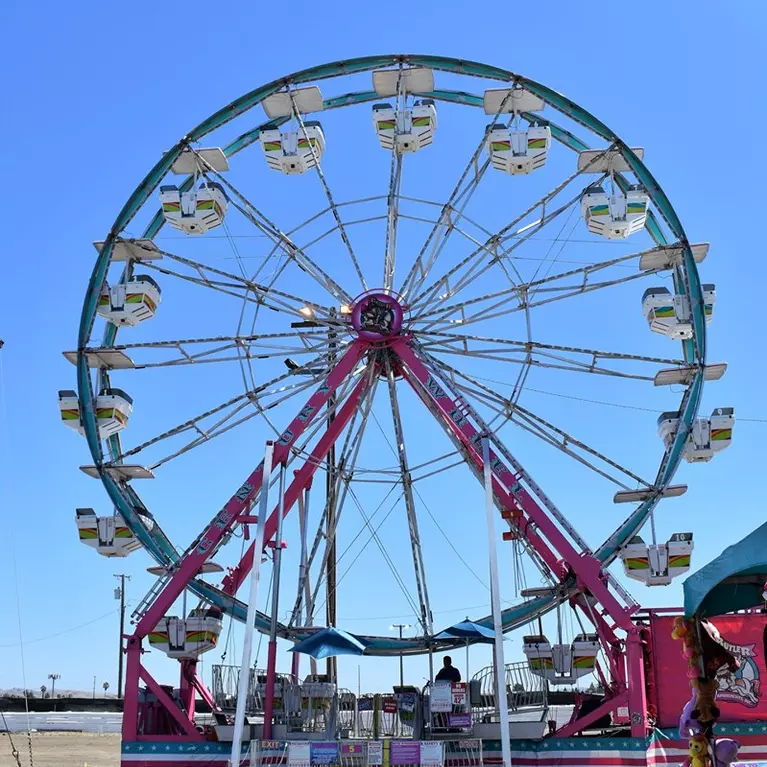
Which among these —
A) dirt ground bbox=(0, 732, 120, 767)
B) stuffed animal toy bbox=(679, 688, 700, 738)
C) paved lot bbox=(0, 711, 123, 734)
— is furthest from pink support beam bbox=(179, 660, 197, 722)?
paved lot bbox=(0, 711, 123, 734)

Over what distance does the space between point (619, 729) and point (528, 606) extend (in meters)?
2.78

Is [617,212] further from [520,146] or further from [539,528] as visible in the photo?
[539,528]

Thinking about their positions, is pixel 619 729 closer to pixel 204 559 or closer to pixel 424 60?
pixel 204 559

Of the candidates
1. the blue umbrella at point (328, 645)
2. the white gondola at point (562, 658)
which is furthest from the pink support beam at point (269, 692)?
the white gondola at point (562, 658)

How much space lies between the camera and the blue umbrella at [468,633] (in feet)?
60.9

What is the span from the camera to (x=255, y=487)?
19.8 meters

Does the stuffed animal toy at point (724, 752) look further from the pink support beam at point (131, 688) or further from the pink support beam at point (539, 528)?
the pink support beam at point (131, 688)

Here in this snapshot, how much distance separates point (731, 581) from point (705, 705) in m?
0.99

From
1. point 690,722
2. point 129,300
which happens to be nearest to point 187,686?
point 129,300

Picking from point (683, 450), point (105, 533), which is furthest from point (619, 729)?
point (105, 533)

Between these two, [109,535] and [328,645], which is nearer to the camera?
[328,645]

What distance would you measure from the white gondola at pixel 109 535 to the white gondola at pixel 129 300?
3.66 metres

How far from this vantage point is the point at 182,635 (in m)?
19.2

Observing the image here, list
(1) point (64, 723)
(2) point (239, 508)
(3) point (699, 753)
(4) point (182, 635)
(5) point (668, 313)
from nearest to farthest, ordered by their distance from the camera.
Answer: (3) point (699, 753), (4) point (182, 635), (2) point (239, 508), (5) point (668, 313), (1) point (64, 723)
